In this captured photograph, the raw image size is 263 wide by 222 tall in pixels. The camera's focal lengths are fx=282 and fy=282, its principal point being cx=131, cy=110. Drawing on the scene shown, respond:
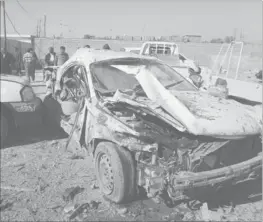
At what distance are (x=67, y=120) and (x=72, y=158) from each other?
2.16 feet

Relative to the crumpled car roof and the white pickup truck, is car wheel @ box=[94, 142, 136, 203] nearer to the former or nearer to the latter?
the crumpled car roof

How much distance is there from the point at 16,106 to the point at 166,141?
3020mm

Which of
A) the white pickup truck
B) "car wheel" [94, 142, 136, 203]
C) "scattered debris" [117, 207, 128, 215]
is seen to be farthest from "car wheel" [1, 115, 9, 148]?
the white pickup truck

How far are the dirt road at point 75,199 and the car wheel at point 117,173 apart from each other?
144mm

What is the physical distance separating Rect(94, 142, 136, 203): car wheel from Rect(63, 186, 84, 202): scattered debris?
385 millimetres

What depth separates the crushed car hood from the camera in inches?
124

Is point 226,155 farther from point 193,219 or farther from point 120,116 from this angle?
point 120,116

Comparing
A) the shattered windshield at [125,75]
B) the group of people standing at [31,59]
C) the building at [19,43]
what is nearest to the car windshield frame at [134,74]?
the shattered windshield at [125,75]

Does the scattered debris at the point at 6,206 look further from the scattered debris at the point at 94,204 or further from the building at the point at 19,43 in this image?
the building at the point at 19,43

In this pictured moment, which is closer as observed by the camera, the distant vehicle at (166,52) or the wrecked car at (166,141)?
the wrecked car at (166,141)

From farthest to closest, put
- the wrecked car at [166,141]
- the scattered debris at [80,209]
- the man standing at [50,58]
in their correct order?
the man standing at [50,58] → the scattered debris at [80,209] → the wrecked car at [166,141]

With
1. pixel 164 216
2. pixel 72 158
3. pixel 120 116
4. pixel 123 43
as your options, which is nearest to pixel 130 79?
pixel 120 116

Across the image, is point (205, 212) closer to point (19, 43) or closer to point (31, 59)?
point (31, 59)

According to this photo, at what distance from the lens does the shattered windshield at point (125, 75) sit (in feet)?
13.6
